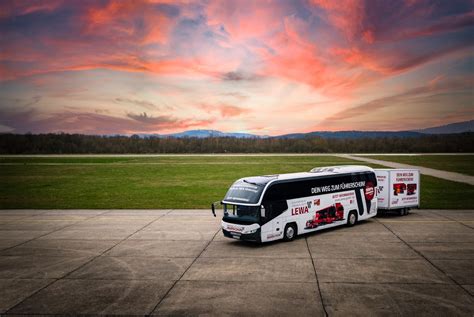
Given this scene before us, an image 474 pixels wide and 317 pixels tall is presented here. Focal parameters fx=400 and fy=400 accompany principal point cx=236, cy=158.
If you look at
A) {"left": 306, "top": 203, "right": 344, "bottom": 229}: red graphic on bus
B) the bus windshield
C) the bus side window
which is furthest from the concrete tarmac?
the bus side window

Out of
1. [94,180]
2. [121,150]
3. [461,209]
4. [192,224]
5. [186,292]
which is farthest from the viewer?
[121,150]

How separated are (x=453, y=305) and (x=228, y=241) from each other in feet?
31.4

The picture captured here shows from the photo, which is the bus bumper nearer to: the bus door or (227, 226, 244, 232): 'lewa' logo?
(227, 226, 244, 232): 'lewa' logo

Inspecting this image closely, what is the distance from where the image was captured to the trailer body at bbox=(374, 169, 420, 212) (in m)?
22.8

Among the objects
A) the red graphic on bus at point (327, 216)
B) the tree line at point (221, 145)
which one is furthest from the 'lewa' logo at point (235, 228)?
the tree line at point (221, 145)

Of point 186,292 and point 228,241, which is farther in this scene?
point 228,241

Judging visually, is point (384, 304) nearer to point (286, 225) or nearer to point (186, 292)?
point (186, 292)

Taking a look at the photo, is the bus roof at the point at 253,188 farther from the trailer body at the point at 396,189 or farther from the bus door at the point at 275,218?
the trailer body at the point at 396,189

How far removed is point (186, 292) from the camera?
1173cm

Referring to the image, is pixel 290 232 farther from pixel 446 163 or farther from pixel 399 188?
pixel 446 163

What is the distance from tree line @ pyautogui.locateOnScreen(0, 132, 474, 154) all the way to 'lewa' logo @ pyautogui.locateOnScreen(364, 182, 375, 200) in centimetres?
7062

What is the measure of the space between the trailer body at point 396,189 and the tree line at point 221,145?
67944mm

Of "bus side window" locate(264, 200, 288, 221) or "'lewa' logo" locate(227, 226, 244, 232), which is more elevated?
"bus side window" locate(264, 200, 288, 221)

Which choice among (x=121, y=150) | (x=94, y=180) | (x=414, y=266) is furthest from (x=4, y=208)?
(x=121, y=150)
